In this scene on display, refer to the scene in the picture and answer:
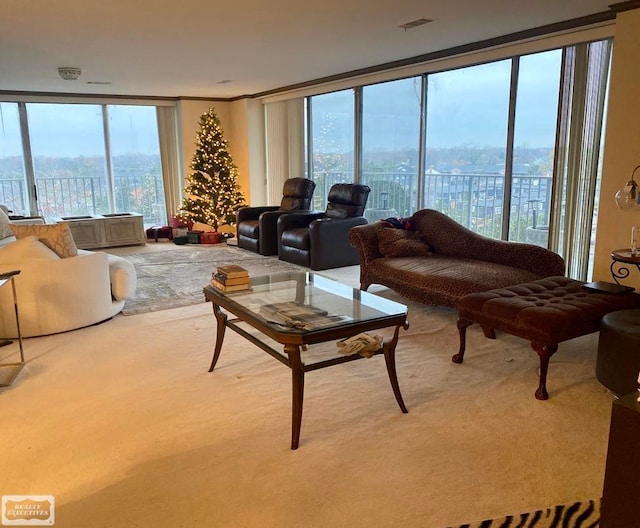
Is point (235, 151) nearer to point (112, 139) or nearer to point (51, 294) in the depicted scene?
point (112, 139)

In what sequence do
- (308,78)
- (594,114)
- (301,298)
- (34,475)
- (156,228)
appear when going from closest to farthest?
1. (34,475)
2. (301,298)
3. (594,114)
4. (308,78)
5. (156,228)

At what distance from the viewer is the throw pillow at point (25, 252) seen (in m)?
3.80

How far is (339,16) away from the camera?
3973mm

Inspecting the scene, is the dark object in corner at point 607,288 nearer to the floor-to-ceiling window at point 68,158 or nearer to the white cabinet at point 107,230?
the white cabinet at point 107,230

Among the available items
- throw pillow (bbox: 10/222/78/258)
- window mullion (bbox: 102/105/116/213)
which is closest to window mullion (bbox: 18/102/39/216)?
window mullion (bbox: 102/105/116/213)

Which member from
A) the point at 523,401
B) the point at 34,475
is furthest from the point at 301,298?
the point at 34,475

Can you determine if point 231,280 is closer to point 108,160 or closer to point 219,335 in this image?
point 219,335

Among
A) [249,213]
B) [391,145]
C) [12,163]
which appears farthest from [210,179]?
[391,145]

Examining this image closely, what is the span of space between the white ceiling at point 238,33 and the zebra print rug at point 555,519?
3.16 meters

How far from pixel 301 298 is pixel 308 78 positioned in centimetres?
463

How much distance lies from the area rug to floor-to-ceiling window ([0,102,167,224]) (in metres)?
1.76

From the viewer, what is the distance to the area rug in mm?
4840

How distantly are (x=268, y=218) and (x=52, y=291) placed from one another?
3.49 m

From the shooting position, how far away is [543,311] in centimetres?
298
